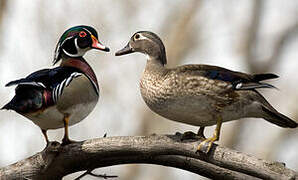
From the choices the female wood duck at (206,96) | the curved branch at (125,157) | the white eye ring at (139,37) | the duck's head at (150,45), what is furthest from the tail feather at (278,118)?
the white eye ring at (139,37)

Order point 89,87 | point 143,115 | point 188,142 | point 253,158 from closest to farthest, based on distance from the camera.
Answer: point 253,158, point 188,142, point 89,87, point 143,115

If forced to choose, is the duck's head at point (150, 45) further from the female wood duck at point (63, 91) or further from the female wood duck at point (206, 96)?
the female wood duck at point (63, 91)

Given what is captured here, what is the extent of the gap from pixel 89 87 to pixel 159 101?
0.39 meters

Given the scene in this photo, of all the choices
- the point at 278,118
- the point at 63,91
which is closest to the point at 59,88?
the point at 63,91

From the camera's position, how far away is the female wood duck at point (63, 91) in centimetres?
327

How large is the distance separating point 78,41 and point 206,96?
769 millimetres

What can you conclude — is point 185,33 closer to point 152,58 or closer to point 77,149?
point 152,58

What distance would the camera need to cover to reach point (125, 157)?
329 centimetres

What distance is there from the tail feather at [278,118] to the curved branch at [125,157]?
57cm

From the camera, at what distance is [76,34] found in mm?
3664

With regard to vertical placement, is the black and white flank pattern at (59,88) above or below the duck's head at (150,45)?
below

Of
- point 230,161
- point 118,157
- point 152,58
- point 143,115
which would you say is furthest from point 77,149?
point 143,115

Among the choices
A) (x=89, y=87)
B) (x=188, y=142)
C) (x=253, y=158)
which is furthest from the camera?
(x=89, y=87)

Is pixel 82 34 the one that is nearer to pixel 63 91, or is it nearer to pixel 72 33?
pixel 72 33
